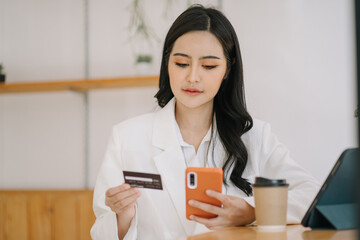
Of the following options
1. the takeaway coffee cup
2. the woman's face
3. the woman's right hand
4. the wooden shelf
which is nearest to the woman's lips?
the woman's face

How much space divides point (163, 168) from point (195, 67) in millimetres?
417

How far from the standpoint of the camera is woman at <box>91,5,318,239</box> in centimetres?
169

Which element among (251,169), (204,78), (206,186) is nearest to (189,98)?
(204,78)

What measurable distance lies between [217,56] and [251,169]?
1.59 feet

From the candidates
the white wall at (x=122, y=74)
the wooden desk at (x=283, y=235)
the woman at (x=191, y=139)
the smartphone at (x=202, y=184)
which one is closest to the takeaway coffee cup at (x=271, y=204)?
the wooden desk at (x=283, y=235)

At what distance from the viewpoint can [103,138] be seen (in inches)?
122

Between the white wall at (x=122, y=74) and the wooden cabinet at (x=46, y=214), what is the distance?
5.5 inches

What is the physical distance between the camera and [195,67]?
1.69 metres

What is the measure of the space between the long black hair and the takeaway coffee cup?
67 cm

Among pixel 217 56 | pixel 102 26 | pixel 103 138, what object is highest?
pixel 102 26

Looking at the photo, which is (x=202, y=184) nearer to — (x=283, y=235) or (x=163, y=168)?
(x=283, y=235)

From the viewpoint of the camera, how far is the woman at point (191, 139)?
1694 mm

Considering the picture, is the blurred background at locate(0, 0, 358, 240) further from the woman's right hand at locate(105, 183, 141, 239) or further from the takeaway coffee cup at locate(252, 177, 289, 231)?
the takeaway coffee cup at locate(252, 177, 289, 231)

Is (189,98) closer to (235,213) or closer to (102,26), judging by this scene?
(235,213)
